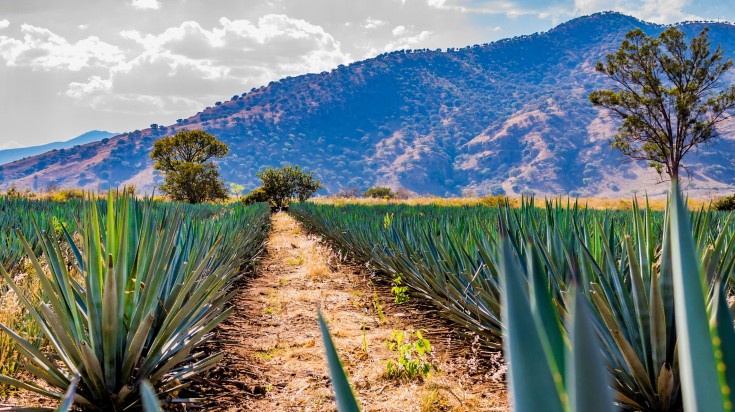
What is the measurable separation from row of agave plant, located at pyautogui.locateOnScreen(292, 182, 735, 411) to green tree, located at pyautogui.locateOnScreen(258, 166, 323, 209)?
1478 inches

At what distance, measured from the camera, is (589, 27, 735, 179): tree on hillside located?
26.0 m

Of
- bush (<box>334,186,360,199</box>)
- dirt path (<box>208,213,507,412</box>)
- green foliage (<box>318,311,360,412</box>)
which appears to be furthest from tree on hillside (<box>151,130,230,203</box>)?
green foliage (<box>318,311,360,412</box>)

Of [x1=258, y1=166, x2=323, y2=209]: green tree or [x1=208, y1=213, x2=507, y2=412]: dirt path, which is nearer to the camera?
[x1=208, y1=213, x2=507, y2=412]: dirt path

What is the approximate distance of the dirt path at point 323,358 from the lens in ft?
9.07

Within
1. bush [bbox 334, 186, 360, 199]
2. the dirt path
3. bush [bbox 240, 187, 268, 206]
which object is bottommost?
bush [bbox 334, 186, 360, 199]

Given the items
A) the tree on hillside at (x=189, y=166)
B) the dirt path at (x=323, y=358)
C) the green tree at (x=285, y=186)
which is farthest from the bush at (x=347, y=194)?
the dirt path at (x=323, y=358)

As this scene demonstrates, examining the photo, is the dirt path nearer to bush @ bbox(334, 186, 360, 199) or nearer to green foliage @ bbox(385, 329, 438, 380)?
green foliage @ bbox(385, 329, 438, 380)

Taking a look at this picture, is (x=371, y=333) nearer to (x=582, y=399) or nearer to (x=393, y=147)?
(x=582, y=399)

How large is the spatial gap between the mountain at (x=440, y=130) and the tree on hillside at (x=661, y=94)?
73.3 meters

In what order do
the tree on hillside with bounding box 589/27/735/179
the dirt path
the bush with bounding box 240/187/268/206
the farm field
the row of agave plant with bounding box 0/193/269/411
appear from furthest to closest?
the bush with bounding box 240/187/268/206, the tree on hillside with bounding box 589/27/735/179, the dirt path, the row of agave plant with bounding box 0/193/269/411, the farm field

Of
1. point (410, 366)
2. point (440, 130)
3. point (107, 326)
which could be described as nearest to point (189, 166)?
point (410, 366)

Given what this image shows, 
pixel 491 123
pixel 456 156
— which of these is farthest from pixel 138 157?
pixel 491 123

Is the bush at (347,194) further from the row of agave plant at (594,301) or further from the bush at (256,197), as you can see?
the row of agave plant at (594,301)

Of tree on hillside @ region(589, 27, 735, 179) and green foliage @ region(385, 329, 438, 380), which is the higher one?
tree on hillside @ region(589, 27, 735, 179)
